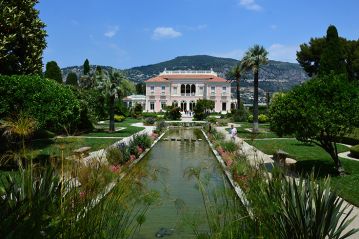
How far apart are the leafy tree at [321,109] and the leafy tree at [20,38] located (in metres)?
12.7

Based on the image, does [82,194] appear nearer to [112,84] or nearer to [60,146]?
[60,146]

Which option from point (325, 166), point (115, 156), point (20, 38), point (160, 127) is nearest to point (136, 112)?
point (160, 127)

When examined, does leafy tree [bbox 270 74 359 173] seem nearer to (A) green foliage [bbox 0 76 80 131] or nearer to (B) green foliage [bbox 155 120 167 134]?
(A) green foliage [bbox 0 76 80 131]

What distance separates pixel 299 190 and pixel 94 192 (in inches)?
94.7

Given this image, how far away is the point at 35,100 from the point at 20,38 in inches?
238

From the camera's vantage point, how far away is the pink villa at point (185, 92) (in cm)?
8600

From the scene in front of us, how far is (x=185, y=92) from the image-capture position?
8775cm

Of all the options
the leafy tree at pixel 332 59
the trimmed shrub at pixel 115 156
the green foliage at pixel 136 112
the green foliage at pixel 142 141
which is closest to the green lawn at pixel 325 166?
the trimmed shrub at pixel 115 156

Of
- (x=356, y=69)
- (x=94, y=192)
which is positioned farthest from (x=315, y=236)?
(x=356, y=69)

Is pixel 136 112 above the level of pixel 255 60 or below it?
below

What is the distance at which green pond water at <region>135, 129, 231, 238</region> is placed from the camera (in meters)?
7.22

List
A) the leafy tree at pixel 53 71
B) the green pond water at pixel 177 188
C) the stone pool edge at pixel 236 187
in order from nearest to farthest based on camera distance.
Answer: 1. the stone pool edge at pixel 236 187
2. the green pond water at pixel 177 188
3. the leafy tree at pixel 53 71

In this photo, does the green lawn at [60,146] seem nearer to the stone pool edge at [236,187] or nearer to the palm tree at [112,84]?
the stone pool edge at [236,187]

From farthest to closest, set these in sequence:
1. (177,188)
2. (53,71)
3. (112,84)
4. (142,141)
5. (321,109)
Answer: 1. (53,71)
2. (112,84)
3. (142,141)
4. (321,109)
5. (177,188)
